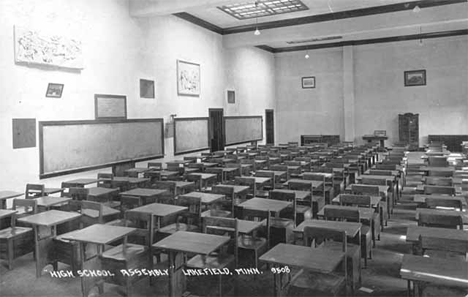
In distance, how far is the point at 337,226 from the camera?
435 centimetres

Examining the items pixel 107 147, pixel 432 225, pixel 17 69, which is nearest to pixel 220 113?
pixel 107 147

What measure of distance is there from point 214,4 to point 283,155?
4634 mm

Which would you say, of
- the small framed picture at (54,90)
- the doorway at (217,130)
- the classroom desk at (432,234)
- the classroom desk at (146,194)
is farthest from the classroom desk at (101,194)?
the doorway at (217,130)

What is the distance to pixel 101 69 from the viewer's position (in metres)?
10.2

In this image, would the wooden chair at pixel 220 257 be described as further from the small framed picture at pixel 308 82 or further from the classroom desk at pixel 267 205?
the small framed picture at pixel 308 82

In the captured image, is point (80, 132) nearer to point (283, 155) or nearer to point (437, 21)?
point (283, 155)

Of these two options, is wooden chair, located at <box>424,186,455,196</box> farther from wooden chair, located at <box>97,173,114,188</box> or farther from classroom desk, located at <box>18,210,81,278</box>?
wooden chair, located at <box>97,173,114,188</box>

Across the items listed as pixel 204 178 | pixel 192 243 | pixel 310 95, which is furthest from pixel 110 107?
pixel 310 95

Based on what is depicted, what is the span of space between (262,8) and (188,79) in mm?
3590

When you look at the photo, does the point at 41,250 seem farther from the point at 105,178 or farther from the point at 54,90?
the point at 54,90

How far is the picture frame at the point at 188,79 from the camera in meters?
13.4

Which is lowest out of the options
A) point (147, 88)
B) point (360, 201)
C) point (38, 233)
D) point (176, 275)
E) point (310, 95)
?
point (176, 275)

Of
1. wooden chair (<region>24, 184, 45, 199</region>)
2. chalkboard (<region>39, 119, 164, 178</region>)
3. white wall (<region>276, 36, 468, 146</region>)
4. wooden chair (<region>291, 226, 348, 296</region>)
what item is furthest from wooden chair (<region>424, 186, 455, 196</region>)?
white wall (<region>276, 36, 468, 146</region>)

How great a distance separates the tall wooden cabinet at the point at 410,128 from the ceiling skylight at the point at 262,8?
8.76 meters
